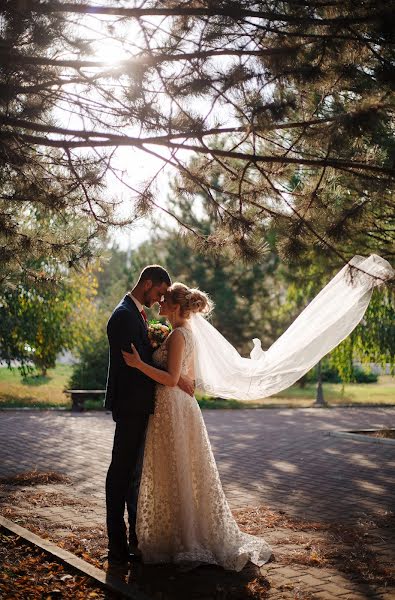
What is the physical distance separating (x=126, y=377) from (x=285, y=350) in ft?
5.33

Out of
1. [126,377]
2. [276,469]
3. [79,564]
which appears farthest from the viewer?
[276,469]

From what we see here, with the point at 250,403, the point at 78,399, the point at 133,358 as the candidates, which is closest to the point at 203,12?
the point at 133,358

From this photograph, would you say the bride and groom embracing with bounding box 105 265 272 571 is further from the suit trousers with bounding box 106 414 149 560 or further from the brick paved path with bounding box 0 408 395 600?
the brick paved path with bounding box 0 408 395 600

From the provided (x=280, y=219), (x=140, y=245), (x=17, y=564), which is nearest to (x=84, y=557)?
(x=17, y=564)

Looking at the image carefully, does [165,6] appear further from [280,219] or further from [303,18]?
[280,219]

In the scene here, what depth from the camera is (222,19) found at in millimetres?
5844

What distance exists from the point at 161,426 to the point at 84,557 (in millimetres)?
1275

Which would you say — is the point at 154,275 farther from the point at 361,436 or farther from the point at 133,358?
the point at 361,436

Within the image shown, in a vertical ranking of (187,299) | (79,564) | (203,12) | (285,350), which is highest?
(203,12)

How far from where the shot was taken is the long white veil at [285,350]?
667 centimetres

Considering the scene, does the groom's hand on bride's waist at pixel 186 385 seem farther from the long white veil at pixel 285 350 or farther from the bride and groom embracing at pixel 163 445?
the long white veil at pixel 285 350

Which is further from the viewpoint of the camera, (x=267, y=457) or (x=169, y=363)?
(x=267, y=457)

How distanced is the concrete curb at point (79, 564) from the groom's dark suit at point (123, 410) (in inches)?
13.1

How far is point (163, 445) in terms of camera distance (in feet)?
20.3
